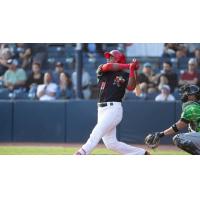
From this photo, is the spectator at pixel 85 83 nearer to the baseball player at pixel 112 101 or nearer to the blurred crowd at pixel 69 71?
the blurred crowd at pixel 69 71

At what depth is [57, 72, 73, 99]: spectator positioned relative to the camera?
1600 centimetres

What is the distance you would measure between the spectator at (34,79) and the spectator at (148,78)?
236 centimetres

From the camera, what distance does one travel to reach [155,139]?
1029 centimetres

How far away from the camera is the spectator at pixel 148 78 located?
1608 cm

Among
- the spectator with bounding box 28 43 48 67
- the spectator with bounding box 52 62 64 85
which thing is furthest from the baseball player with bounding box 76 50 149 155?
the spectator with bounding box 28 43 48 67

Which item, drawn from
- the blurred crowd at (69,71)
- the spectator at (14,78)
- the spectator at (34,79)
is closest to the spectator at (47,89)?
the blurred crowd at (69,71)

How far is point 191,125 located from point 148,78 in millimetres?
6038

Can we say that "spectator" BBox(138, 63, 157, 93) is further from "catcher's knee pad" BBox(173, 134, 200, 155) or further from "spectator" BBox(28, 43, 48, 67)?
"catcher's knee pad" BBox(173, 134, 200, 155)

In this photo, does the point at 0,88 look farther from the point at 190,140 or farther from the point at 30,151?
the point at 190,140

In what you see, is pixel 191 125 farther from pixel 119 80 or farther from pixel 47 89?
pixel 47 89

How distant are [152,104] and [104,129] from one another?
4.71 meters

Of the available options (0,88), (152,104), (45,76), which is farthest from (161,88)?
(0,88)

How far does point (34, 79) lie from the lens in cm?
1642

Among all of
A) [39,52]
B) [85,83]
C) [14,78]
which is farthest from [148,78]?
[14,78]
